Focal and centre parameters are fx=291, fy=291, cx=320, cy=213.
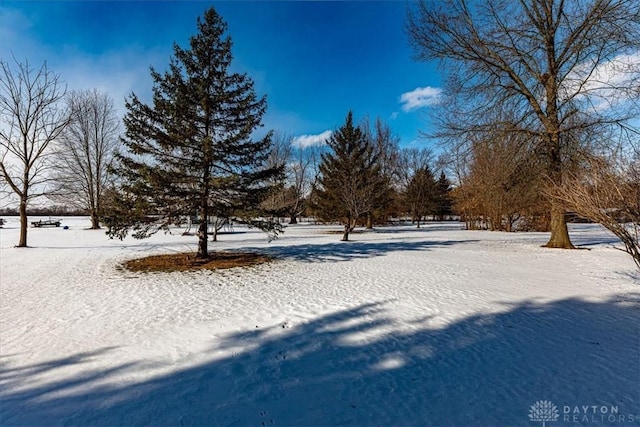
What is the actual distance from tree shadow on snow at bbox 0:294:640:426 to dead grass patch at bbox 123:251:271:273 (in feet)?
19.2

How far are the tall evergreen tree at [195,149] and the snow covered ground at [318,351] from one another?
2997mm

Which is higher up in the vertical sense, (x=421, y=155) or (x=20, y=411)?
(x=421, y=155)

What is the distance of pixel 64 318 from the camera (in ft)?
16.5

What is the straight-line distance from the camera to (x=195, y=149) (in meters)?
9.85

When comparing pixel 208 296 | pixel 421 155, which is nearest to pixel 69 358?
pixel 208 296

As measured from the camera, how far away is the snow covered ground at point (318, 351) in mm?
2729

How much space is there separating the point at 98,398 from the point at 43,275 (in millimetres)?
8044

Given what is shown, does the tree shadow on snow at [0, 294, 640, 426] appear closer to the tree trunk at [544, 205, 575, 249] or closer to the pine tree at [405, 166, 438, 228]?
the tree trunk at [544, 205, 575, 249]

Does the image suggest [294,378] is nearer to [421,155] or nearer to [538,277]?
[538,277]

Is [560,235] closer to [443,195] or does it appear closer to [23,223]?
[23,223]

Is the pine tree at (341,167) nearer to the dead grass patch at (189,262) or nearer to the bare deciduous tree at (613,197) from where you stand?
the dead grass patch at (189,262)

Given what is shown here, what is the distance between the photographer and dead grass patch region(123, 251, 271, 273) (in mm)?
9438

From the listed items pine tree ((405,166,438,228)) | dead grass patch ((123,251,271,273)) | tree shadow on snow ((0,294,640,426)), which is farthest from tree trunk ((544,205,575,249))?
pine tree ((405,166,438,228))

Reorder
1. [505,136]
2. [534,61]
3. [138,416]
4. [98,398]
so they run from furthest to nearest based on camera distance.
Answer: [505,136]
[534,61]
[98,398]
[138,416]
